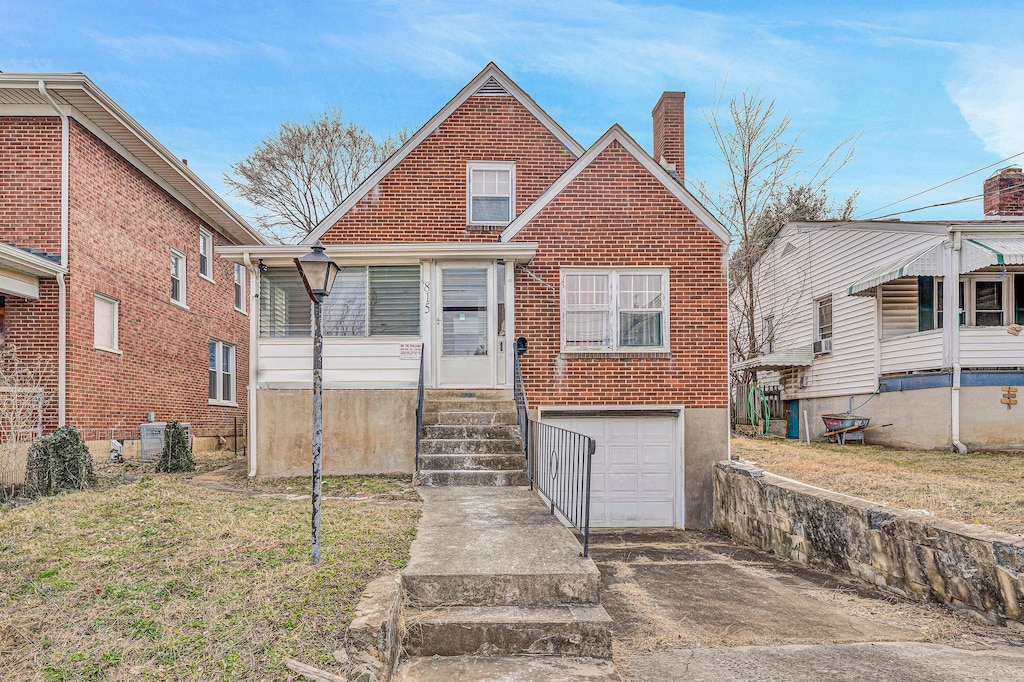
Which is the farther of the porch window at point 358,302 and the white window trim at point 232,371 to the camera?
the white window trim at point 232,371

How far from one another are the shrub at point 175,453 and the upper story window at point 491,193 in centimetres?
662

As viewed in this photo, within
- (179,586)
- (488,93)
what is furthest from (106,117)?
(179,586)

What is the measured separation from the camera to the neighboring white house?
14375mm

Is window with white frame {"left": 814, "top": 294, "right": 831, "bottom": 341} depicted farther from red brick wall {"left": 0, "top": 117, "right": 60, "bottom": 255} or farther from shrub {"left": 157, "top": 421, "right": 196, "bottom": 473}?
red brick wall {"left": 0, "top": 117, "right": 60, "bottom": 255}

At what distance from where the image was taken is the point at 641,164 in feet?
40.9

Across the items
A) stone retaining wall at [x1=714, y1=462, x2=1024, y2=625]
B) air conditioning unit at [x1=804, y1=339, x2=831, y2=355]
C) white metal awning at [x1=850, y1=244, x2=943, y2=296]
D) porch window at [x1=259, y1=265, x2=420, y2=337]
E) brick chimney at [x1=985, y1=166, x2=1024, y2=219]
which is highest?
brick chimney at [x1=985, y1=166, x2=1024, y2=219]

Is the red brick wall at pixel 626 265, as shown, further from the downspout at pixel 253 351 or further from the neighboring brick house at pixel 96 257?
the neighboring brick house at pixel 96 257

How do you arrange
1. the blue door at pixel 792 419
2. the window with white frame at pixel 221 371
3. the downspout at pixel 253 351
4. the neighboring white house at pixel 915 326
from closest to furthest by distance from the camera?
the downspout at pixel 253 351 → the neighboring white house at pixel 915 326 → the window with white frame at pixel 221 371 → the blue door at pixel 792 419

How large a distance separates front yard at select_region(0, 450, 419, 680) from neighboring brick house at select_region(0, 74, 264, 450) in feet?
16.6

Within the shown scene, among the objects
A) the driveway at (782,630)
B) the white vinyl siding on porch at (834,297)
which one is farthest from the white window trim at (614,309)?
the white vinyl siding on porch at (834,297)

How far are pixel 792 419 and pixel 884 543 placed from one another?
549 inches

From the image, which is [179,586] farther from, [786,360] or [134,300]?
[786,360]

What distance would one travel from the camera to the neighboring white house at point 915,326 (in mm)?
14375

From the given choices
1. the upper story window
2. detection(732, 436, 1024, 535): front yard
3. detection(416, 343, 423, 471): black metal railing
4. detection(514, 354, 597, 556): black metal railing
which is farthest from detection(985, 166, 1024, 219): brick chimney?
detection(416, 343, 423, 471): black metal railing
